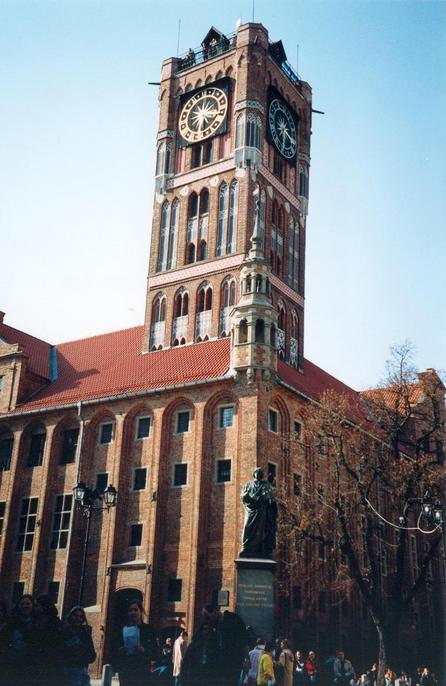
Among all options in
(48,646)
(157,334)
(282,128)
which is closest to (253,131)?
(282,128)

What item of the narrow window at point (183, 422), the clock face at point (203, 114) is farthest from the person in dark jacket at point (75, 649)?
the clock face at point (203, 114)

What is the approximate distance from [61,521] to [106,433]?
4.99m

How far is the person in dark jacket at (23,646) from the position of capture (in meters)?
18.0

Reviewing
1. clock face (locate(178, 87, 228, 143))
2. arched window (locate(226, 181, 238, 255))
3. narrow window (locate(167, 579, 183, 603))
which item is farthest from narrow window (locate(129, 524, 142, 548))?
clock face (locate(178, 87, 228, 143))

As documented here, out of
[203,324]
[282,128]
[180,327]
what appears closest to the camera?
[203,324]

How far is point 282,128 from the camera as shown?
53469 millimetres

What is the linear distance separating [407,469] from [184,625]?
12.0 m

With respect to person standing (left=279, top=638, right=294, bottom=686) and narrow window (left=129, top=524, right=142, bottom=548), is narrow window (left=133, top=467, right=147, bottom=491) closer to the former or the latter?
narrow window (left=129, top=524, right=142, bottom=548)

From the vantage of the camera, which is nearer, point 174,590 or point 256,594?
point 256,594

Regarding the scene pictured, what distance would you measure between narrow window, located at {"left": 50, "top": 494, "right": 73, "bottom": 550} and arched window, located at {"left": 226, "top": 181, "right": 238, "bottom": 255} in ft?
54.9

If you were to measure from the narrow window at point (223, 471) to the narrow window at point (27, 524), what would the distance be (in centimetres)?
1097

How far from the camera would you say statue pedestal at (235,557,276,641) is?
1179 inches

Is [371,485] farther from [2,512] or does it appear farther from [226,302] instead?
[2,512]

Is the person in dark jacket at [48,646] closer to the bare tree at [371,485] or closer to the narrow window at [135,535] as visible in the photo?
the bare tree at [371,485]
